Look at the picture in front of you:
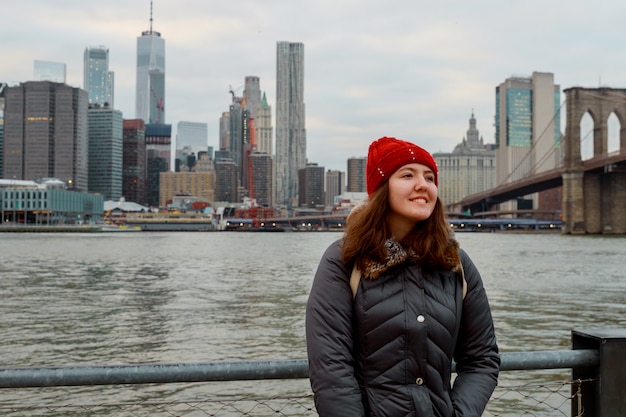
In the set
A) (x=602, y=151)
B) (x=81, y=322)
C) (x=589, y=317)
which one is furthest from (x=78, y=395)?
(x=602, y=151)

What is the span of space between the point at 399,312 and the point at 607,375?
1.27m

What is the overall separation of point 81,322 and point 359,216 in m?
13.3

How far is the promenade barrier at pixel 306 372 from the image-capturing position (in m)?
2.62

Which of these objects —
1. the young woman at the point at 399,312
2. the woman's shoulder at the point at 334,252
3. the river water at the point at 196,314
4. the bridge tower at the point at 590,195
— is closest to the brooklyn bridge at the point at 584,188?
Result: the bridge tower at the point at 590,195

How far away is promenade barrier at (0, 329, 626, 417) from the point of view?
8.61 ft

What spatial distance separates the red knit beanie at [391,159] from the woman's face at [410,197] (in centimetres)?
2

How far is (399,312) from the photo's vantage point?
2.34m

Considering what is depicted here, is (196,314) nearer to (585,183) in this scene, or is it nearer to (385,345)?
(385,345)

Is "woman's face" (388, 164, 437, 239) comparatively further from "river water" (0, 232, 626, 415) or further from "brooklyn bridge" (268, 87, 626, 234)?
"brooklyn bridge" (268, 87, 626, 234)

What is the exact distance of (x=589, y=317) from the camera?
15477 mm

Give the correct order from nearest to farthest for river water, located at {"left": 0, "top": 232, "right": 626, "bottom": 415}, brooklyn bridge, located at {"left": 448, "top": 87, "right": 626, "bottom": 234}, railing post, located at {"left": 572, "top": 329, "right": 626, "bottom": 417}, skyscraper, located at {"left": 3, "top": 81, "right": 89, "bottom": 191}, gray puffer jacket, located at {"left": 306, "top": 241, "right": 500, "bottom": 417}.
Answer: gray puffer jacket, located at {"left": 306, "top": 241, "right": 500, "bottom": 417} → railing post, located at {"left": 572, "top": 329, "right": 626, "bottom": 417} → river water, located at {"left": 0, "top": 232, "right": 626, "bottom": 415} → brooklyn bridge, located at {"left": 448, "top": 87, "right": 626, "bottom": 234} → skyscraper, located at {"left": 3, "top": 81, "right": 89, "bottom": 191}

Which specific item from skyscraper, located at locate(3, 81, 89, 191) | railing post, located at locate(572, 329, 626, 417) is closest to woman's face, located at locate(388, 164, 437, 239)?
railing post, located at locate(572, 329, 626, 417)

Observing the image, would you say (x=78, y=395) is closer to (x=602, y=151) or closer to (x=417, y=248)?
(x=417, y=248)

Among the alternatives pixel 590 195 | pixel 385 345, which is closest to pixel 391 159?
pixel 385 345
